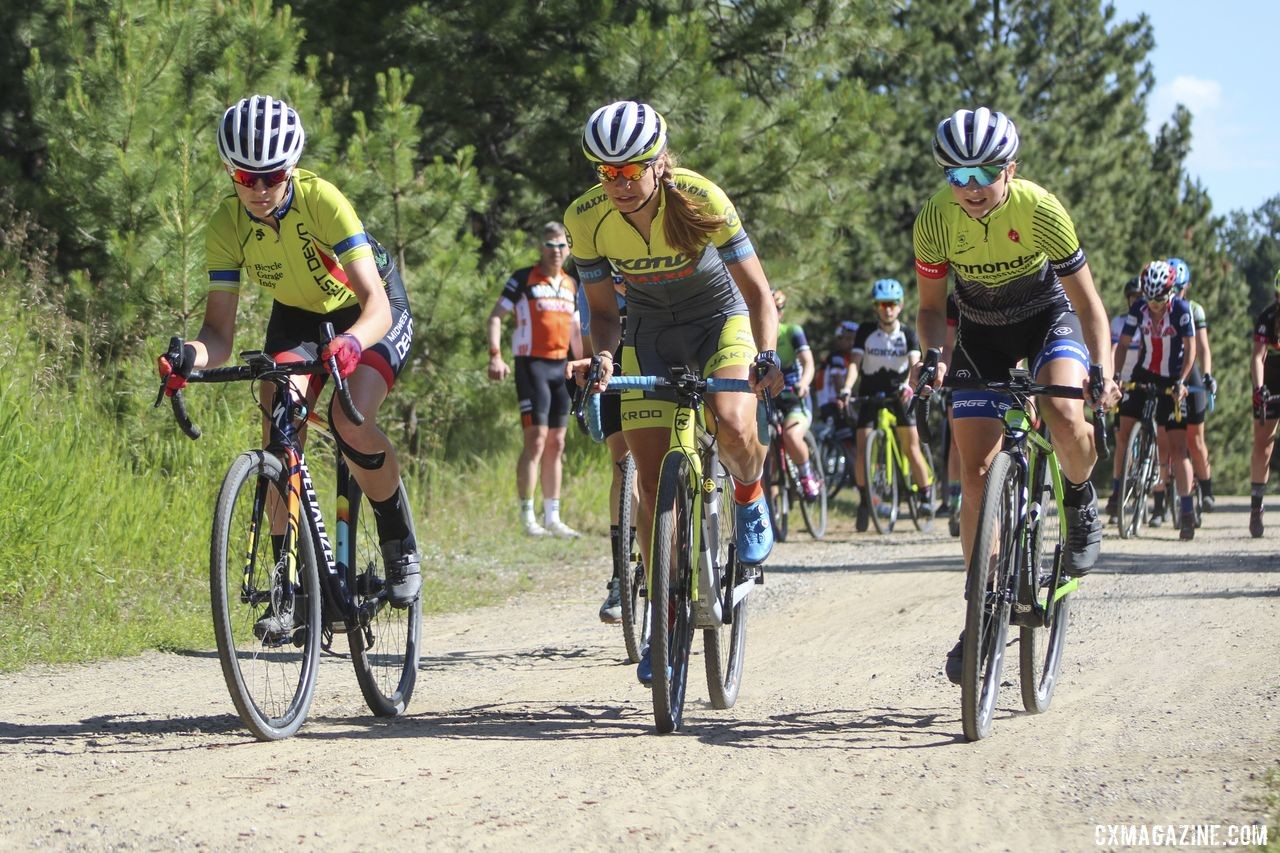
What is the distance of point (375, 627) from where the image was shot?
6238 mm

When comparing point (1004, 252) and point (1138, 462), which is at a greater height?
point (1004, 252)

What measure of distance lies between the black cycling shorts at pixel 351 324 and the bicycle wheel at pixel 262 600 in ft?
2.39

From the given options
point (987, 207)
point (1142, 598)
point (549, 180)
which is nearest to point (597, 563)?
point (1142, 598)

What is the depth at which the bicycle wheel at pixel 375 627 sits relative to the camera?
586 centimetres

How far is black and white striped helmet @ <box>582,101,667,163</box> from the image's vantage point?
18.6 feet

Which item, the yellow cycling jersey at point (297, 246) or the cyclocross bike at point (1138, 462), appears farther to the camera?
the cyclocross bike at point (1138, 462)

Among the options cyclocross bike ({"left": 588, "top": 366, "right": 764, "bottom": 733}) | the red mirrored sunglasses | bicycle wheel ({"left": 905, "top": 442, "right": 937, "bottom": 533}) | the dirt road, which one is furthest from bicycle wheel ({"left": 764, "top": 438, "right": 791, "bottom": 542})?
the red mirrored sunglasses

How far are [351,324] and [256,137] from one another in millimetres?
982

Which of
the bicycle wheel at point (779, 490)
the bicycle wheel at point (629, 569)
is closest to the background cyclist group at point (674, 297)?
the bicycle wheel at point (629, 569)

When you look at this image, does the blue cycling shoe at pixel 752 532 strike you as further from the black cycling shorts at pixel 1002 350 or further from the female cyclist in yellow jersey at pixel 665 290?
the black cycling shorts at pixel 1002 350

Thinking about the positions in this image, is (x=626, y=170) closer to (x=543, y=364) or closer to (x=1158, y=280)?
(x=543, y=364)

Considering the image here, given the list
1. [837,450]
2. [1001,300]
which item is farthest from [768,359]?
[837,450]

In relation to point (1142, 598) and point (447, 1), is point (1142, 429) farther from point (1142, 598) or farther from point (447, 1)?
point (447, 1)

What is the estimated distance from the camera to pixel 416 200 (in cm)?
1228
